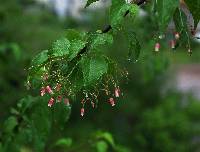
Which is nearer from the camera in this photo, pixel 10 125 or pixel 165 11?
pixel 165 11

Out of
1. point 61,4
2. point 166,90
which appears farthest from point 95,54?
point 61,4

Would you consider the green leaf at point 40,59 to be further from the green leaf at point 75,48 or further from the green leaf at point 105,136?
the green leaf at point 105,136

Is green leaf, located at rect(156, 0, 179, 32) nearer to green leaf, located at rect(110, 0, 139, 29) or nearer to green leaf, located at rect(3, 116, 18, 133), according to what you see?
green leaf, located at rect(110, 0, 139, 29)

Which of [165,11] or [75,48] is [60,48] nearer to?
[75,48]

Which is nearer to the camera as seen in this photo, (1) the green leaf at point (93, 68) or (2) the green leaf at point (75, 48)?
(1) the green leaf at point (93, 68)

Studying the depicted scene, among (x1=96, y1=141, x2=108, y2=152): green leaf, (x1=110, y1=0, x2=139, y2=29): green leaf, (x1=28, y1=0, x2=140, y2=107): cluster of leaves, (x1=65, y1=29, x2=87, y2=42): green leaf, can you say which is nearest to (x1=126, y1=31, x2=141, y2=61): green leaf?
(x1=28, y1=0, x2=140, y2=107): cluster of leaves

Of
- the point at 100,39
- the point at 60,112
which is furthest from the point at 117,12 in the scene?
the point at 60,112

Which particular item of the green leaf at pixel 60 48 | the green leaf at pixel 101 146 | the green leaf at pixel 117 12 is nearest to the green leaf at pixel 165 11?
the green leaf at pixel 117 12
